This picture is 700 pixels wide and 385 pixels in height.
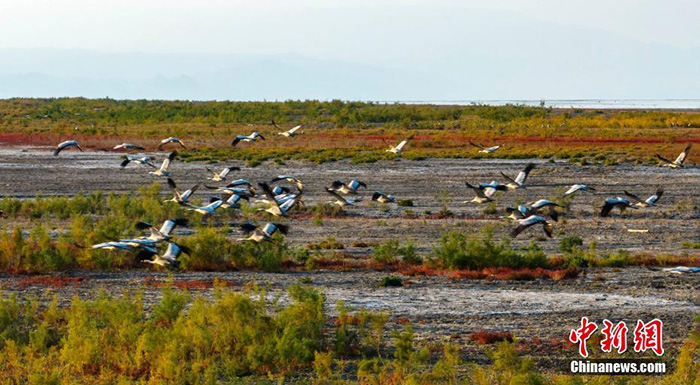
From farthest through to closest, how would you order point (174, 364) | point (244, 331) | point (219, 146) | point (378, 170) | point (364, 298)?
1. point (219, 146)
2. point (378, 170)
3. point (364, 298)
4. point (244, 331)
5. point (174, 364)

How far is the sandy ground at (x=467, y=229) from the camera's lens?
15.0 metres

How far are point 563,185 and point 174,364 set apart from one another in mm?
29848

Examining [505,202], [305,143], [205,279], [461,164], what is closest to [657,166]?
[461,164]

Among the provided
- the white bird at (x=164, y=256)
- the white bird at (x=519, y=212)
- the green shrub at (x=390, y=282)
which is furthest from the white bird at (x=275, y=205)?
the green shrub at (x=390, y=282)

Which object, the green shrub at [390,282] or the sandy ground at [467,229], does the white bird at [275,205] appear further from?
the green shrub at [390,282]

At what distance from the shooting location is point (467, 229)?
25.7m

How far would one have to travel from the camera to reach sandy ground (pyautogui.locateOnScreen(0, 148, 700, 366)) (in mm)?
15016

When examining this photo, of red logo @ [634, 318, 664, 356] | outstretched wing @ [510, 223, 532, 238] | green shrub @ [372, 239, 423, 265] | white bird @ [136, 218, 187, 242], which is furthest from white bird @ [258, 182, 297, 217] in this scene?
red logo @ [634, 318, 664, 356]

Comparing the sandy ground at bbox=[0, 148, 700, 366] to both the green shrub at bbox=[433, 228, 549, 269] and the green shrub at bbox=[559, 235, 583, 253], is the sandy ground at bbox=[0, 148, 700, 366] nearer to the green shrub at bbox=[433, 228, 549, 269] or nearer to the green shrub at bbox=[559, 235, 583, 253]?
the green shrub at bbox=[559, 235, 583, 253]

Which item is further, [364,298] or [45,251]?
[45,251]

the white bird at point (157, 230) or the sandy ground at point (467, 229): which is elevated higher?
the white bird at point (157, 230)

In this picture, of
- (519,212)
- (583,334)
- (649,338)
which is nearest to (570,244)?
(519,212)

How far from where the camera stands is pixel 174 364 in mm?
10055

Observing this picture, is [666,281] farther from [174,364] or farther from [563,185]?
[563,185]
